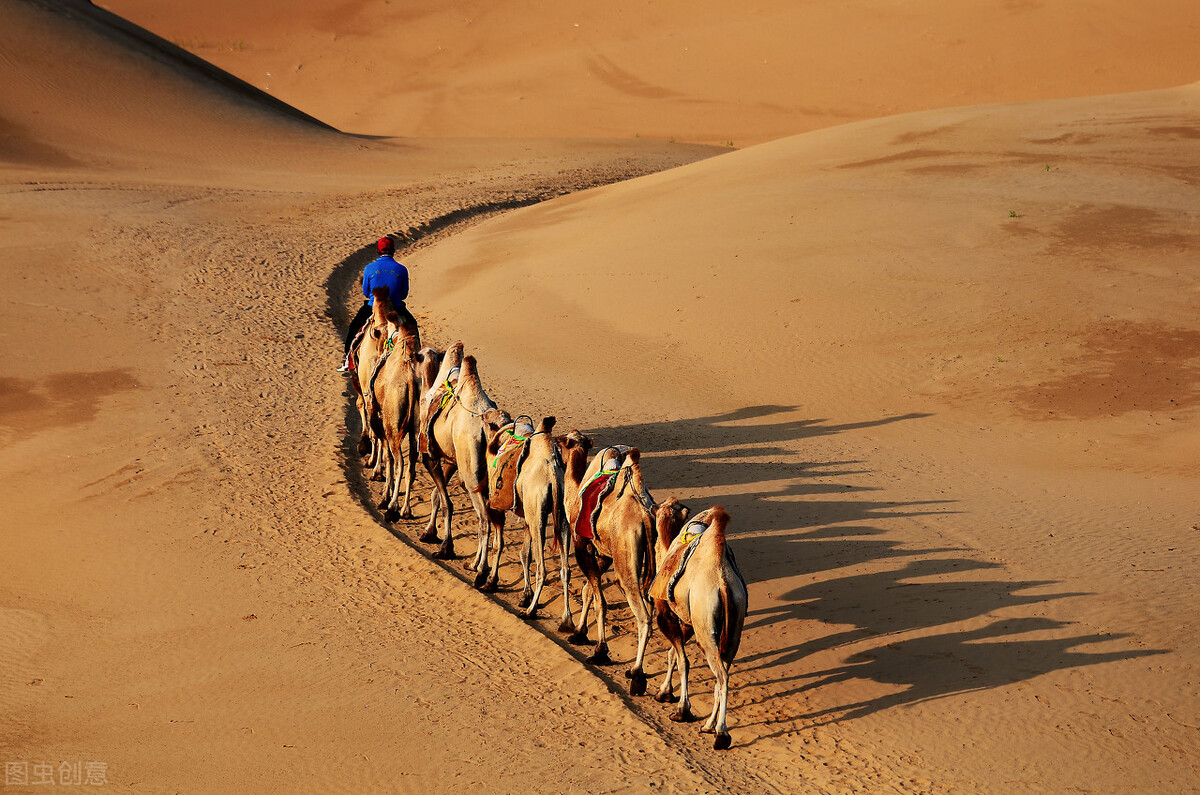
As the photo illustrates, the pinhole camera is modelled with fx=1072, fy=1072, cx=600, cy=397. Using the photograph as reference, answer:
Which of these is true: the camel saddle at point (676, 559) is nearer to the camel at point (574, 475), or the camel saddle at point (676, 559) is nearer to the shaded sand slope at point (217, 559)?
the shaded sand slope at point (217, 559)

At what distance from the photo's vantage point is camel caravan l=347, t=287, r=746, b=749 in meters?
7.54

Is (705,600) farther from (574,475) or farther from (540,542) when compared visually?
(540,542)

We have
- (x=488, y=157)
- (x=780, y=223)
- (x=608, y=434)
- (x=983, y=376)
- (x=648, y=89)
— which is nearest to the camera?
(x=608, y=434)

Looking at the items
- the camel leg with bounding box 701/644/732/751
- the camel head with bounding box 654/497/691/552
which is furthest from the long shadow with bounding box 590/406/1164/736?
the camel head with bounding box 654/497/691/552

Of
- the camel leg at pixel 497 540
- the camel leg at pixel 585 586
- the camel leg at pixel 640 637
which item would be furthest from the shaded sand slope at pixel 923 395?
the camel leg at pixel 497 540

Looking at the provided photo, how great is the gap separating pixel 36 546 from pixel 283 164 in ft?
78.4

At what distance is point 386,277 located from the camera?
13.9 meters

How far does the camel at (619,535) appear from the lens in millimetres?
8383

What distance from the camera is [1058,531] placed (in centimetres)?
1078

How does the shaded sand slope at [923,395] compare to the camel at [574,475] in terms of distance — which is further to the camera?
the camel at [574,475]

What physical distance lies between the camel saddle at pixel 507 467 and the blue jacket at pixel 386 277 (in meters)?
4.55

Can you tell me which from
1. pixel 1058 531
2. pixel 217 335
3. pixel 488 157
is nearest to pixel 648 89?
pixel 488 157

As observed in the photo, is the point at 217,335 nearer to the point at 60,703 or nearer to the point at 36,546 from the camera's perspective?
the point at 36,546

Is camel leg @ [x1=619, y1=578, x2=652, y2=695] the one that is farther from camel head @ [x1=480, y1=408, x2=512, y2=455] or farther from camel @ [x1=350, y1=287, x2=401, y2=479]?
camel @ [x1=350, y1=287, x2=401, y2=479]
